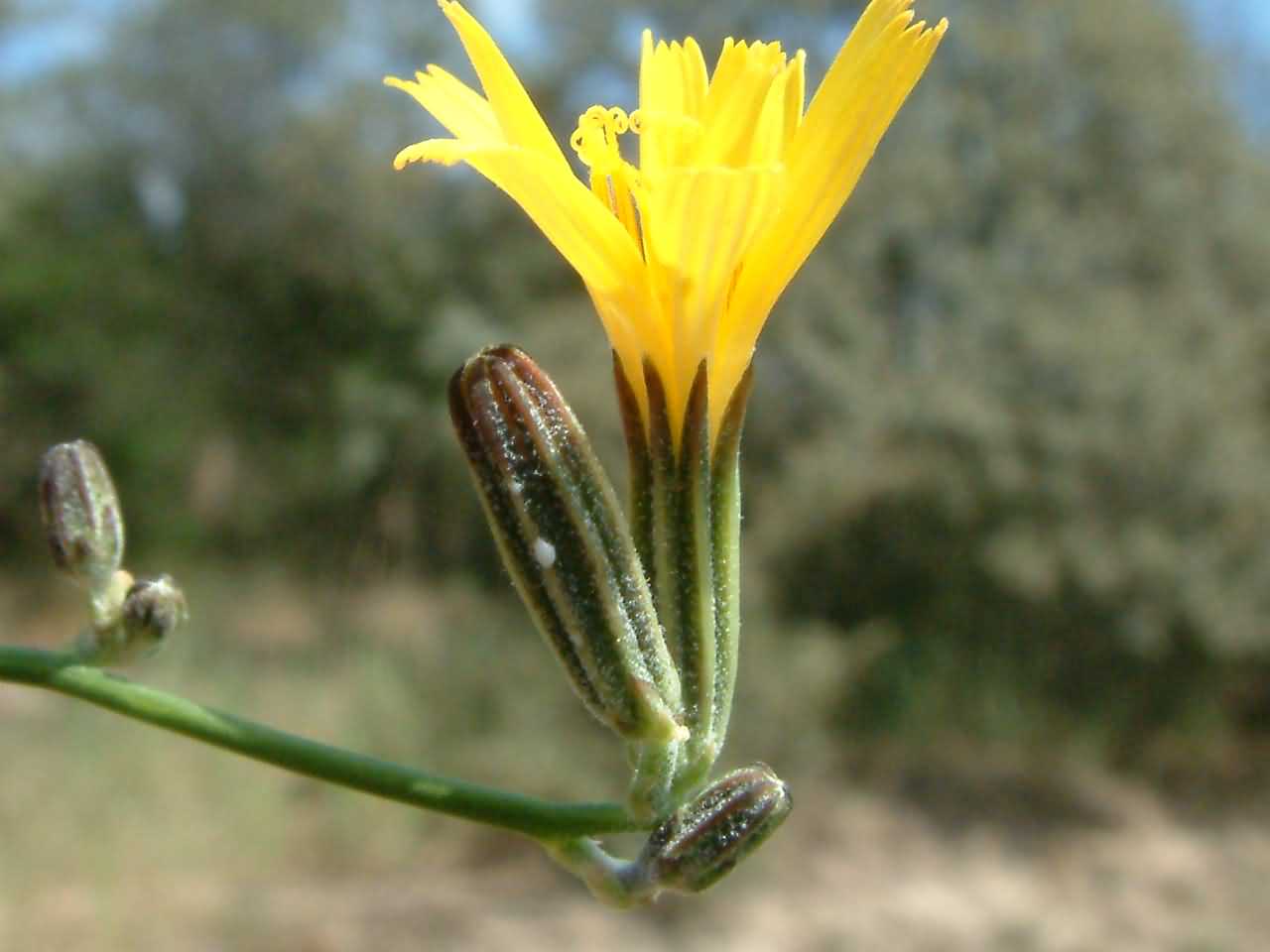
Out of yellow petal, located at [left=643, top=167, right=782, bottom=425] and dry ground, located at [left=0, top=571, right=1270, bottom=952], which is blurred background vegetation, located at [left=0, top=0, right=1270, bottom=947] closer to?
dry ground, located at [left=0, top=571, right=1270, bottom=952]

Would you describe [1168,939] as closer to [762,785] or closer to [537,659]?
[537,659]

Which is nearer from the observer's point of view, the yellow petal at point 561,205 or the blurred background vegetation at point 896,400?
the yellow petal at point 561,205

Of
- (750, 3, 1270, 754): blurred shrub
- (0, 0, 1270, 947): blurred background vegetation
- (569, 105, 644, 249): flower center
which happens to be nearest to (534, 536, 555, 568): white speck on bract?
(569, 105, 644, 249): flower center

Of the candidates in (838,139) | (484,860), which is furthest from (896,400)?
(838,139)

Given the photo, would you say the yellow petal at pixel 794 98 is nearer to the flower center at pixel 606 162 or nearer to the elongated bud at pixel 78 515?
the flower center at pixel 606 162

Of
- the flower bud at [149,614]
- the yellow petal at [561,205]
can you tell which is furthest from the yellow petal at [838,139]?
the flower bud at [149,614]

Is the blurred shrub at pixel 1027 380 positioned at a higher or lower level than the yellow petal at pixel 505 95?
higher

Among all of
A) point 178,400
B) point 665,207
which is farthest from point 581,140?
point 178,400
